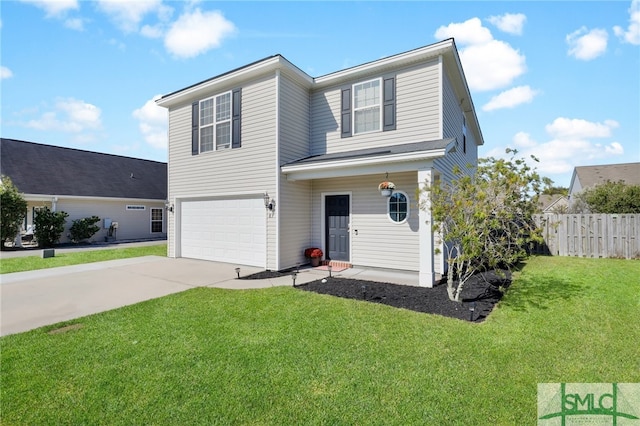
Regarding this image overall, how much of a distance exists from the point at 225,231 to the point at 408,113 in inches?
262

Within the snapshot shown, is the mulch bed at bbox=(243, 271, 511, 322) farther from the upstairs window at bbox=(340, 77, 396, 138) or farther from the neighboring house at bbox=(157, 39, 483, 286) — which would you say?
the upstairs window at bbox=(340, 77, 396, 138)

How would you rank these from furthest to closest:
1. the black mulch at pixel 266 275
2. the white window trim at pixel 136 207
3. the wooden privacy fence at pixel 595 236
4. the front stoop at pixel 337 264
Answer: the white window trim at pixel 136 207 → the wooden privacy fence at pixel 595 236 → the front stoop at pixel 337 264 → the black mulch at pixel 266 275

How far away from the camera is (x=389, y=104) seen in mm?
8211

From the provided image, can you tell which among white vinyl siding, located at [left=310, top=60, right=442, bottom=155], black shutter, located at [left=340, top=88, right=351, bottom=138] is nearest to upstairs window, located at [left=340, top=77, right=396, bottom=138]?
black shutter, located at [left=340, top=88, right=351, bottom=138]

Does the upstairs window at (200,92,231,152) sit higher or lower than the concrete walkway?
higher

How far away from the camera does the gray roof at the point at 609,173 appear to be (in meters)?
22.7

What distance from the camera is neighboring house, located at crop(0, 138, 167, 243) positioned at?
1575cm

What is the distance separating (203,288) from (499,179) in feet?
20.5

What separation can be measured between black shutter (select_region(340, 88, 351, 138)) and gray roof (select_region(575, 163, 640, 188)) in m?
23.8

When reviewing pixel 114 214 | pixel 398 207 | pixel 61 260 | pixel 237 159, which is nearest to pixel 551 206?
pixel 398 207

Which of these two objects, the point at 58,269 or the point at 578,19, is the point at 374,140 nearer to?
the point at 578,19

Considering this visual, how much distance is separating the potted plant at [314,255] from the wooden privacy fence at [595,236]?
287 inches

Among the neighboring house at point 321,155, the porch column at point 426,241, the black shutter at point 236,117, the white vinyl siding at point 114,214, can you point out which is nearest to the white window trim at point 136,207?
the white vinyl siding at point 114,214

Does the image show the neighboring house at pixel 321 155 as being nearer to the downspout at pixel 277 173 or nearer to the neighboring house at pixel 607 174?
the downspout at pixel 277 173
